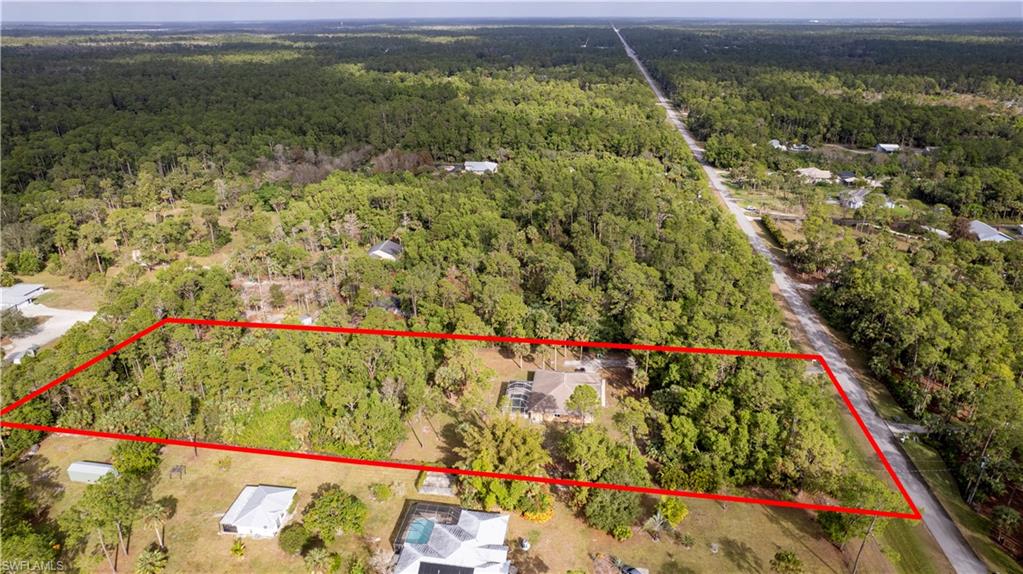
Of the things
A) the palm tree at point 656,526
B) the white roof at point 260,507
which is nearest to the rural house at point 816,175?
the palm tree at point 656,526

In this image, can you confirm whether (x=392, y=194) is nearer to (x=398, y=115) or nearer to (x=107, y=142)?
(x=398, y=115)

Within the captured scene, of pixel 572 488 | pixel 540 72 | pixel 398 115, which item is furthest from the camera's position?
pixel 540 72

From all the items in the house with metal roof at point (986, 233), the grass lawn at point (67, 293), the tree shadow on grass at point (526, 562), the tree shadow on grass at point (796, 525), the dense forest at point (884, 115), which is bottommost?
the tree shadow on grass at point (526, 562)

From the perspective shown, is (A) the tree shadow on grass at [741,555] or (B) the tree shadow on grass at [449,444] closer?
(A) the tree shadow on grass at [741,555]

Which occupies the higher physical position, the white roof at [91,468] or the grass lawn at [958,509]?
the white roof at [91,468]

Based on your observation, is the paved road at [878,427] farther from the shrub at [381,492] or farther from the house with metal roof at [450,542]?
the shrub at [381,492]

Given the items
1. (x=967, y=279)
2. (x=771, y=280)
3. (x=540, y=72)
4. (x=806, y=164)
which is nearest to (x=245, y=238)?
(x=771, y=280)
